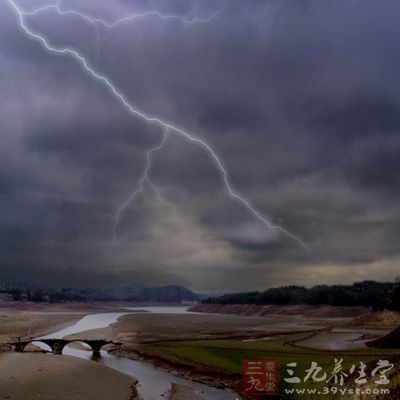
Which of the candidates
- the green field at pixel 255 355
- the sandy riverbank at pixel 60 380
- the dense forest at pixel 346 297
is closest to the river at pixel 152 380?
the sandy riverbank at pixel 60 380

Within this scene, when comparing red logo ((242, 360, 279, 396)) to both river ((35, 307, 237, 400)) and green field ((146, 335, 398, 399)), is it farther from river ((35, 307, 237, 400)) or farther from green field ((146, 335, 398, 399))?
river ((35, 307, 237, 400))

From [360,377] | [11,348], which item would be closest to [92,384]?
[360,377]

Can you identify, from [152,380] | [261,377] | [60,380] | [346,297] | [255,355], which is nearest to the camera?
[261,377]

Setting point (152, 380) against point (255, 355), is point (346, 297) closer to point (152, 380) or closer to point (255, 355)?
point (255, 355)

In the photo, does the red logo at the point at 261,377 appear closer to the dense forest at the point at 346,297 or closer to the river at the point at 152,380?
the river at the point at 152,380

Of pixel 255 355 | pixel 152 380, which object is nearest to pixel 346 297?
pixel 255 355

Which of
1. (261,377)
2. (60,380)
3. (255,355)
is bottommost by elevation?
(60,380)
